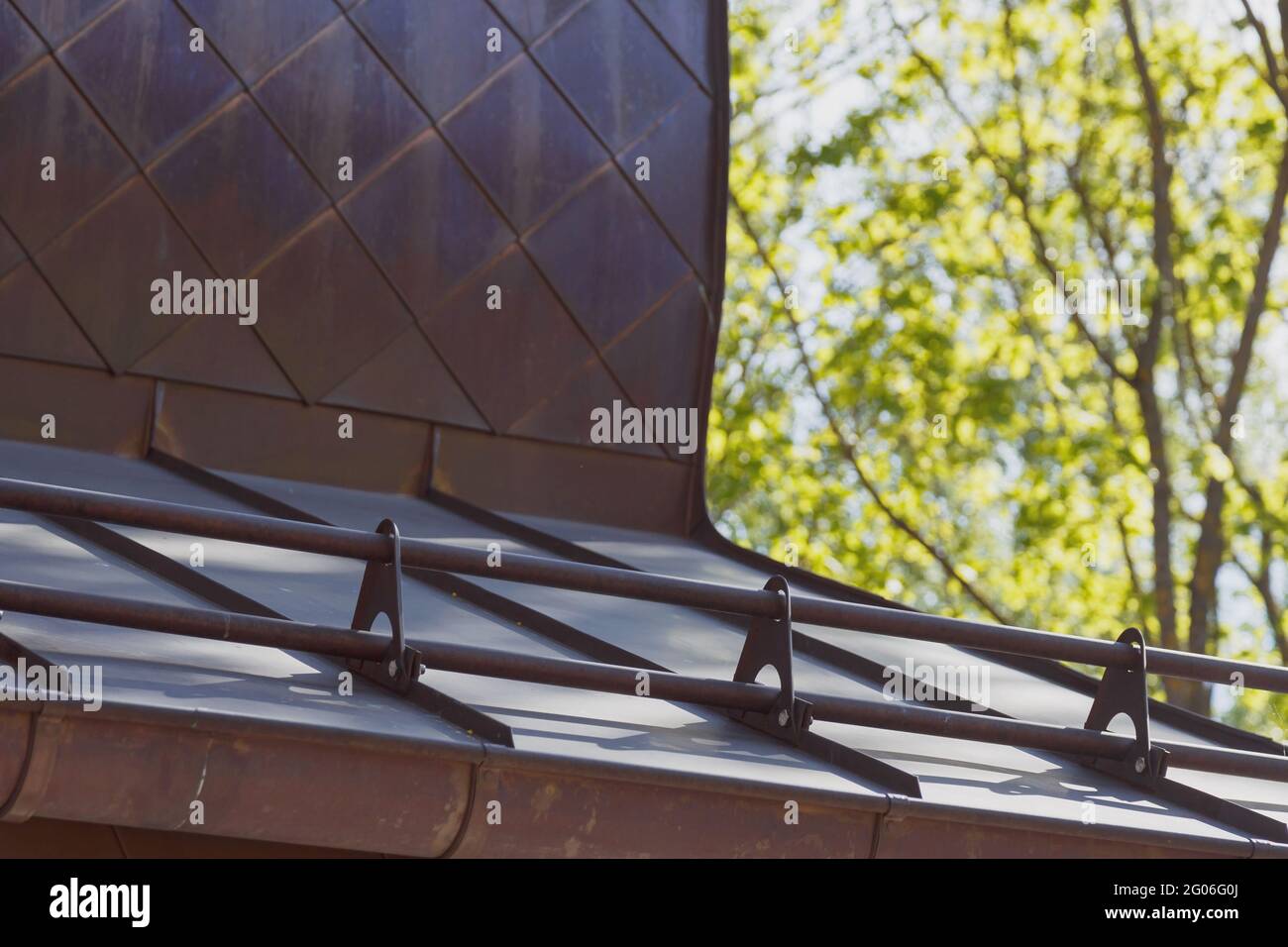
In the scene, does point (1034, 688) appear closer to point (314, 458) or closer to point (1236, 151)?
point (314, 458)

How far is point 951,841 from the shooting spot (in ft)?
10.6

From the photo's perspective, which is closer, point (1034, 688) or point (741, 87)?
point (1034, 688)

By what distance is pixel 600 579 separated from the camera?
3379 mm

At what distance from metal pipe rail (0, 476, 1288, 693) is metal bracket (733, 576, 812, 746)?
0.04 m

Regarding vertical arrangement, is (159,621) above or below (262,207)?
below

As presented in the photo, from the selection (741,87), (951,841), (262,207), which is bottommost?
(951,841)

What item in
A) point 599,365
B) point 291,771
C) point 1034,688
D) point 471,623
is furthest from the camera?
point 599,365

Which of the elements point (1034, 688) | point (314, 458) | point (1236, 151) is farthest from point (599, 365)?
point (1236, 151)

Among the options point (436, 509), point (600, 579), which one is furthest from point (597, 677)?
point (436, 509)

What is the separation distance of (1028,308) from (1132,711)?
1072 cm

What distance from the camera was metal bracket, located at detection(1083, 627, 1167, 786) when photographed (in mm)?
3793

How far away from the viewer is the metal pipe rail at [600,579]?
3004 millimetres

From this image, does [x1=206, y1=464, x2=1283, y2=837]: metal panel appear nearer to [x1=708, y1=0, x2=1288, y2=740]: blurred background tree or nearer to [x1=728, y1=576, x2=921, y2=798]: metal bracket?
[x1=728, y1=576, x2=921, y2=798]: metal bracket
